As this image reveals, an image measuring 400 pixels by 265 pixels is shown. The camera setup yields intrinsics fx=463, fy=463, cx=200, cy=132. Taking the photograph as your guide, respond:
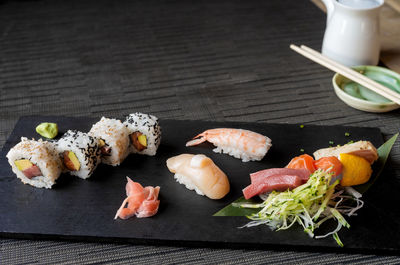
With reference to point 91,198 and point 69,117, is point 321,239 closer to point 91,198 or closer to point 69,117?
point 91,198

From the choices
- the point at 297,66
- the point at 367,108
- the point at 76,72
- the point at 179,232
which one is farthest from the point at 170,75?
the point at 179,232

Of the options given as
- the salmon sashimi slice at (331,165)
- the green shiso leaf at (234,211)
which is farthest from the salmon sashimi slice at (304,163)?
the green shiso leaf at (234,211)

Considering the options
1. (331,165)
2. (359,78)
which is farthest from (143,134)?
(359,78)

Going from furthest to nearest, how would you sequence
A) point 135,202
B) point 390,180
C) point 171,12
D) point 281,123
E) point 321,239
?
point 171,12 < point 281,123 < point 390,180 < point 135,202 < point 321,239

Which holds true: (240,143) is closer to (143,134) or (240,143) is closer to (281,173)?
(281,173)

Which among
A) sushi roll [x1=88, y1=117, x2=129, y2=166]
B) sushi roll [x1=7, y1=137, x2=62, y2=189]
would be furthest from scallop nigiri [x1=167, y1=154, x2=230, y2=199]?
sushi roll [x1=7, y1=137, x2=62, y2=189]

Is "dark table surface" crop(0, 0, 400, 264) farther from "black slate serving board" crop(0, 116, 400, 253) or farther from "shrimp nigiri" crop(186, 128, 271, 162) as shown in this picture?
"shrimp nigiri" crop(186, 128, 271, 162)
